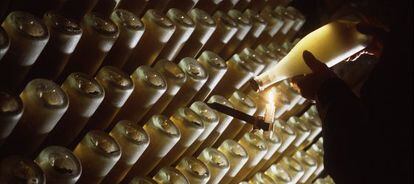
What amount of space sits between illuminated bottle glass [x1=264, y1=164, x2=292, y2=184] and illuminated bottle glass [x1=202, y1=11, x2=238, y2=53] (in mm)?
285

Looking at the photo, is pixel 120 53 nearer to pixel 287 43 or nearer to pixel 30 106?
pixel 30 106

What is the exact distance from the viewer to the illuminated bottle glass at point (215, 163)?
2.85 feet

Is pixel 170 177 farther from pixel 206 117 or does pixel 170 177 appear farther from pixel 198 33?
pixel 198 33

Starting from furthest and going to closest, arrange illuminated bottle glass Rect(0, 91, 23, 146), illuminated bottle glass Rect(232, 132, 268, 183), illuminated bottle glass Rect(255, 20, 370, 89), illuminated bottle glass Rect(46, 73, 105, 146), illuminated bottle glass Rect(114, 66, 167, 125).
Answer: illuminated bottle glass Rect(232, 132, 268, 183) < illuminated bottle glass Rect(255, 20, 370, 89) < illuminated bottle glass Rect(114, 66, 167, 125) < illuminated bottle glass Rect(46, 73, 105, 146) < illuminated bottle glass Rect(0, 91, 23, 146)

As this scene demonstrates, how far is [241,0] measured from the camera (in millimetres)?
1204

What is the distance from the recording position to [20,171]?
583 millimetres

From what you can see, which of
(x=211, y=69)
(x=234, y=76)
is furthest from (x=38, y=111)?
(x=234, y=76)

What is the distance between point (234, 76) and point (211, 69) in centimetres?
11

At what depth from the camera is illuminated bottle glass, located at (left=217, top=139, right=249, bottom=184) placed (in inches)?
36.6

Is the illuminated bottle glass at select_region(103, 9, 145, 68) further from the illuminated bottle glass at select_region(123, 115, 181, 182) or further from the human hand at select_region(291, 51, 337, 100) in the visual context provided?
the human hand at select_region(291, 51, 337, 100)

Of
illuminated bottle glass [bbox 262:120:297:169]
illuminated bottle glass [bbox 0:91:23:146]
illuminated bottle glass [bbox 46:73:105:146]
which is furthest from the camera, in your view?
illuminated bottle glass [bbox 262:120:297:169]

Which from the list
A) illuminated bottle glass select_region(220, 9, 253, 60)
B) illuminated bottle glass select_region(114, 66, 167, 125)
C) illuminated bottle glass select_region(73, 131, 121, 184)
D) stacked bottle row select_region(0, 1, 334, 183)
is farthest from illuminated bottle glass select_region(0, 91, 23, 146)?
illuminated bottle glass select_region(220, 9, 253, 60)

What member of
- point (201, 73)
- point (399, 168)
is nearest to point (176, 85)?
point (201, 73)

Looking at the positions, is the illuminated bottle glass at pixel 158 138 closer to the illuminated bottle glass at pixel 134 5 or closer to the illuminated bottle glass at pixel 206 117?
the illuminated bottle glass at pixel 206 117
